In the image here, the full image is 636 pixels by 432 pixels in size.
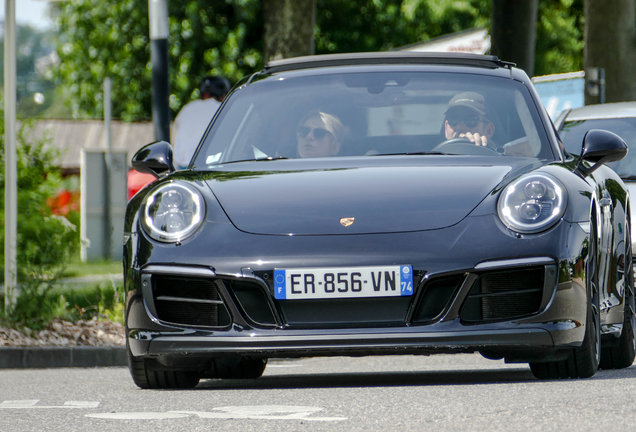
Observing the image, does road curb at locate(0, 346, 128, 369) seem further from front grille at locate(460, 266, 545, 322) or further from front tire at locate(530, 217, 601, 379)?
front grille at locate(460, 266, 545, 322)

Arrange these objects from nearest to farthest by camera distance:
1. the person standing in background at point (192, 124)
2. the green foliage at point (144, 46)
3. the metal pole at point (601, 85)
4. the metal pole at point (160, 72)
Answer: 1. the person standing in background at point (192, 124)
2. the metal pole at point (160, 72)
3. the metal pole at point (601, 85)
4. the green foliage at point (144, 46)

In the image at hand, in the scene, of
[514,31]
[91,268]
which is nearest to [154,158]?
[91,268]

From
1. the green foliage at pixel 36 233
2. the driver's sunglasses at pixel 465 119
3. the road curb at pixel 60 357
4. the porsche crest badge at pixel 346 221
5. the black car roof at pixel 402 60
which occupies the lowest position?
the road curb at pixel 60 357

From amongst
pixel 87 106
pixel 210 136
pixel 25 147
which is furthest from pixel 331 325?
pixel 87 106

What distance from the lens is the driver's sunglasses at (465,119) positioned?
5680 millimetres

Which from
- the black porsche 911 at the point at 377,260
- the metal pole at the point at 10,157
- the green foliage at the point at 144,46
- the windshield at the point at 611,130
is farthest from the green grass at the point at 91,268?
the green foliage at the point at 144,46

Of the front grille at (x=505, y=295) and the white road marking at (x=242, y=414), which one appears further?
the front grille at (x=505, y=295)

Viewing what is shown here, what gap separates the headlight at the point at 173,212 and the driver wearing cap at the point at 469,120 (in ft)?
4.25

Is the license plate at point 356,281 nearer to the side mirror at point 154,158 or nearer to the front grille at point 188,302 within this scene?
the front grille at point 188,302

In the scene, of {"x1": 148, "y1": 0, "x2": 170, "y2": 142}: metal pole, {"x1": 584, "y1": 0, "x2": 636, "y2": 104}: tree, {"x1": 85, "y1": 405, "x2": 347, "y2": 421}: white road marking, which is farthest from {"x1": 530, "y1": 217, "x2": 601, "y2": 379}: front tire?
{"x1": 584, "y1": 0, "x2": 636, "y2": 104}: tree

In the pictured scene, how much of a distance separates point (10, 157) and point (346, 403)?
5.26 meters

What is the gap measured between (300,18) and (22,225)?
6135 mm

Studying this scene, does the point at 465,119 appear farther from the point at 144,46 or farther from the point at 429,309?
the point at 144,46

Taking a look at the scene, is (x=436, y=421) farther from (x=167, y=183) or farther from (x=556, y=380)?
(x=167, y=183)
